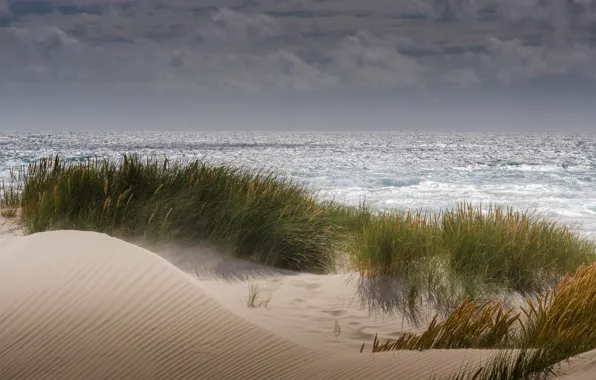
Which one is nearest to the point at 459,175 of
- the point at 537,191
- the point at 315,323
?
the point at 537,191

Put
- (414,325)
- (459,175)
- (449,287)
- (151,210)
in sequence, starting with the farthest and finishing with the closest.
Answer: (459,175)
(151,210)
(449,287)
(414,325)

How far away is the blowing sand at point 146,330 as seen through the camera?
4.17 m

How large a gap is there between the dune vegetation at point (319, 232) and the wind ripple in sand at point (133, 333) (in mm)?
1778

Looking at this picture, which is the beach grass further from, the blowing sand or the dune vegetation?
the blowing sand

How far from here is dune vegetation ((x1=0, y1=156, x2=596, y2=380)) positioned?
22.7 feet

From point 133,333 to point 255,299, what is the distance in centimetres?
206

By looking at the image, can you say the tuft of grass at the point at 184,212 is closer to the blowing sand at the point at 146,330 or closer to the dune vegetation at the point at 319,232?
the dune vegetation at the point at 319,232

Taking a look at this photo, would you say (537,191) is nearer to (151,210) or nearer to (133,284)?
(151,210)

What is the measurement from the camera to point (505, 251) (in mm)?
7414

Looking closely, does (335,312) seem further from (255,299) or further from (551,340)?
(551,340)

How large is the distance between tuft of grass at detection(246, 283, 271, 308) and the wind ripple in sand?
1.06 metres

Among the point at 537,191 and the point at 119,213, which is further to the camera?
the point at 537,191

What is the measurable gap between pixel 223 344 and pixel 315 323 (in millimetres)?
1594

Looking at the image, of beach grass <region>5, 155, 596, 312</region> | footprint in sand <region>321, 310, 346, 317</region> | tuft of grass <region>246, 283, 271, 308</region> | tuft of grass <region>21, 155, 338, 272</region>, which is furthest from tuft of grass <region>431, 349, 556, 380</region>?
tuft of grass <region>21, 155, 338, 272</region>
